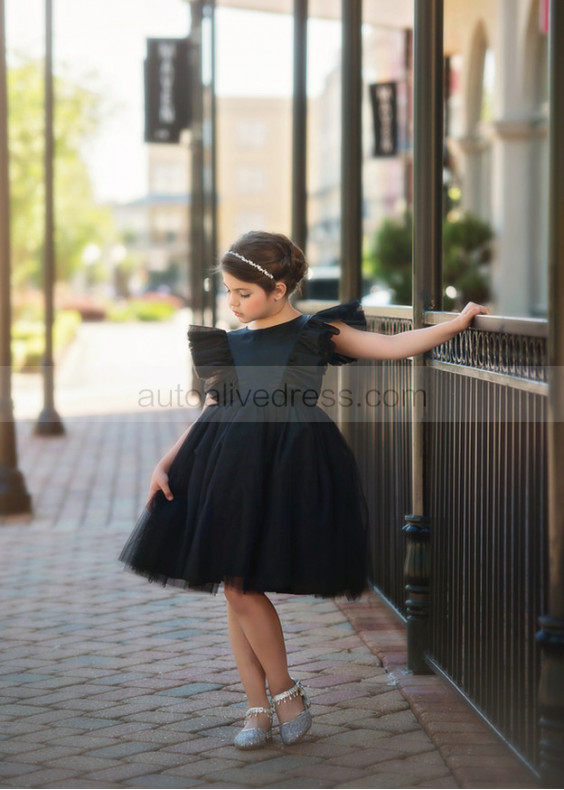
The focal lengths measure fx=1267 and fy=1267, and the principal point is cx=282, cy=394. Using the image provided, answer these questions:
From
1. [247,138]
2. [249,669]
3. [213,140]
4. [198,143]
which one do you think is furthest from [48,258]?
[247,138]

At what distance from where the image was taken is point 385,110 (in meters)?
20.8

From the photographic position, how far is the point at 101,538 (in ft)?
25.1

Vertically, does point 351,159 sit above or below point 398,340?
above

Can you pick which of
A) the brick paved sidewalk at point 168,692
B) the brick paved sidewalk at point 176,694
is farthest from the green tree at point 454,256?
the brick paved sidewalk at point 168,692

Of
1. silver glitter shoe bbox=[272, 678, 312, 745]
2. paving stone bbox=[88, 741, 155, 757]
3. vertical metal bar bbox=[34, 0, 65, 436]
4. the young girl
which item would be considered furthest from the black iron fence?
vertical metal bar bbox=[34, 0, 65, 436]

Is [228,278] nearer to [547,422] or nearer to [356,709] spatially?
[547,422]

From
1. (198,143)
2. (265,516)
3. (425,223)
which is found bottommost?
(265,516)

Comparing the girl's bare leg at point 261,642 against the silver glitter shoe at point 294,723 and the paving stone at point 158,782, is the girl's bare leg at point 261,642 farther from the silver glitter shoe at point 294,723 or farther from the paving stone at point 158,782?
the paving stone at point 158,782

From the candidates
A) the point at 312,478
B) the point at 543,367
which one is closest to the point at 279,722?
the point at 312,478

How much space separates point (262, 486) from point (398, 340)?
2.11ft

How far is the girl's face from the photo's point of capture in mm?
3801

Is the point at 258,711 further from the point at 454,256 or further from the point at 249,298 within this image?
the point at 454,256

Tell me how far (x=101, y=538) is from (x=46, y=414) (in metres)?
6.14

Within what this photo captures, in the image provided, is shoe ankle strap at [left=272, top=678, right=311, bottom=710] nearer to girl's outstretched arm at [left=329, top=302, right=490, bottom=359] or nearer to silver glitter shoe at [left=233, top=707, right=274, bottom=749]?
silver glitter shoe at [left=233, top=707, right=274, bottom=749]
